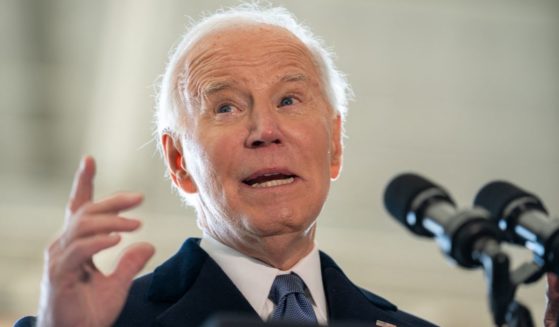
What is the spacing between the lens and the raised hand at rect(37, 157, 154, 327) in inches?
84.7

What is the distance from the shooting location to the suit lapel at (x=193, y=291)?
2.75m

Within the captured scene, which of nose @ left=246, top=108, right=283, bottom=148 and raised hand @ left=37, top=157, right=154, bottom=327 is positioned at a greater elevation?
nose @ left=246, top=108, right=283, bottom=148

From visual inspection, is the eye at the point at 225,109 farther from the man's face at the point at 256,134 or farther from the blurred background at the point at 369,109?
the blurred background at the point at 369,109

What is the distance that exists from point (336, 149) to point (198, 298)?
65 cm

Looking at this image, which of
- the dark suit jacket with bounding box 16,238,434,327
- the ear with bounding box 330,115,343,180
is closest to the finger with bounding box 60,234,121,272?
the dark suit jacket with bounding box 16,238,434,327

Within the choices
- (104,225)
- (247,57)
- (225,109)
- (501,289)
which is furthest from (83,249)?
(247,57)

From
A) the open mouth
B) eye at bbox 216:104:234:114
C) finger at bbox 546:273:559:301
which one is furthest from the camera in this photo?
eye at bbox 216:104:234:114

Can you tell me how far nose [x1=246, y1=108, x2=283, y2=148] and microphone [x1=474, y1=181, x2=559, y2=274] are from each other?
691mm

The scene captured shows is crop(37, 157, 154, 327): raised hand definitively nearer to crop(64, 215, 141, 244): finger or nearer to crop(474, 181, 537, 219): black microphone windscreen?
crop(64, 215, 141, 244): finger

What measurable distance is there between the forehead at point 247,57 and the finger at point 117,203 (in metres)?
0.89

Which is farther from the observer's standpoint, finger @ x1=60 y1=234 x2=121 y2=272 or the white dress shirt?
the white dress shirt

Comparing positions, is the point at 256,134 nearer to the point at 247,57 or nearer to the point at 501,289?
the point at 247,57

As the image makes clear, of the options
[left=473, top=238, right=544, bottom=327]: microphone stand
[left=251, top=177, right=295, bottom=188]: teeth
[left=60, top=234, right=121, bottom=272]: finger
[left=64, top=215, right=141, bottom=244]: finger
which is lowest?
[left=473, top=238, right=544, bottom=327]: microphone stand

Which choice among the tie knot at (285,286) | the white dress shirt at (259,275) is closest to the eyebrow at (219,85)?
the white dress shirt at (259,275)
